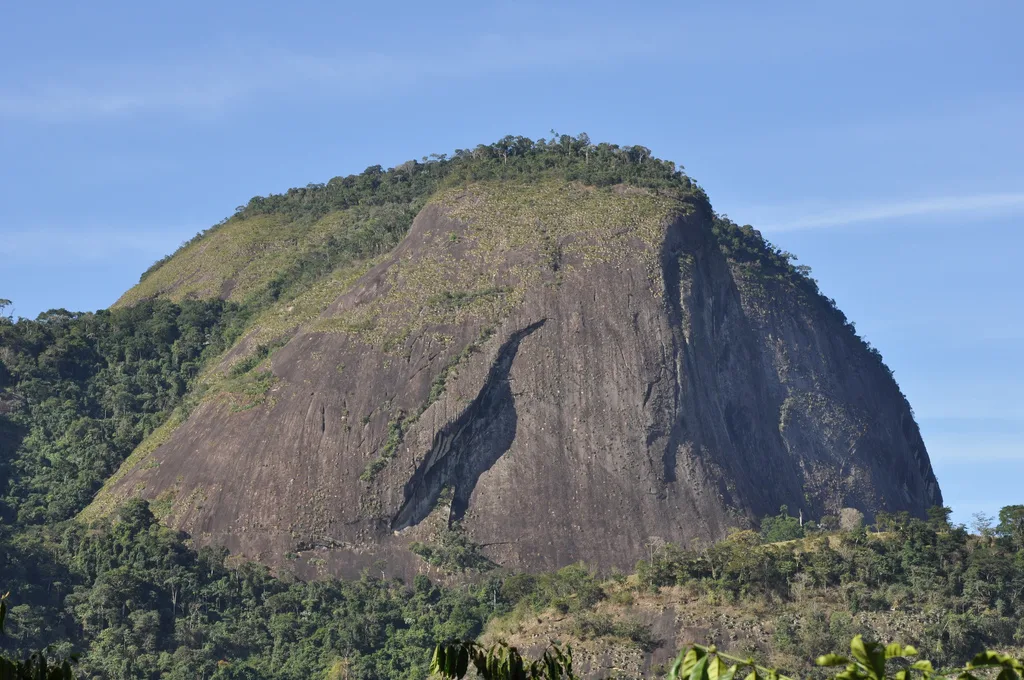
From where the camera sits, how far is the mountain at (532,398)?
8462cm

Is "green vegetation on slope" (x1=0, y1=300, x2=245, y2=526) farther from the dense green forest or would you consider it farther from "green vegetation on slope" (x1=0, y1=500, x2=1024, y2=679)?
"green vegetation on slope" (x1=0, y1=500, x2=1024, y2=679)

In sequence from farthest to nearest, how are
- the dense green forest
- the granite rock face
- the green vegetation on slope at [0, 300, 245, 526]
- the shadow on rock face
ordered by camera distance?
1. the green vegetation on slope at [0, 300, 245, 526]
2. the shadow on rock face
3. the granite rock face
4. the dense green forest

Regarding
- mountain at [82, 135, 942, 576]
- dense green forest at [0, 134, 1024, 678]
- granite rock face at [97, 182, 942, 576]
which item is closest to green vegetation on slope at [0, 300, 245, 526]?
dense green forest at [0, 134, 1024, 678]

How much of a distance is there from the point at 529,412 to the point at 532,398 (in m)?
0.89

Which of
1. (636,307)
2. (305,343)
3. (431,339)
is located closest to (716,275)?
(636,307)

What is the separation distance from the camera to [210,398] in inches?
3760

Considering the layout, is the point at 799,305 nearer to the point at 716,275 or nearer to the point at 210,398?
the point at 716,275

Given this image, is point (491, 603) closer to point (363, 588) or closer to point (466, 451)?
point (363, 588)

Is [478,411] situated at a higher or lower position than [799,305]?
lower

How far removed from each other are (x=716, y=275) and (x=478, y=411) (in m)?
19.9

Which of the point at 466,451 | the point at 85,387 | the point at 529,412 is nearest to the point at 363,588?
the point at 466,451

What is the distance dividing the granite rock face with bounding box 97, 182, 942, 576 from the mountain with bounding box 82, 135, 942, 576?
0.45ft

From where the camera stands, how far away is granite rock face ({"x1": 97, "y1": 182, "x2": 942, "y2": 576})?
84500 millimetres

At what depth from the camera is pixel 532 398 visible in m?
88.3
